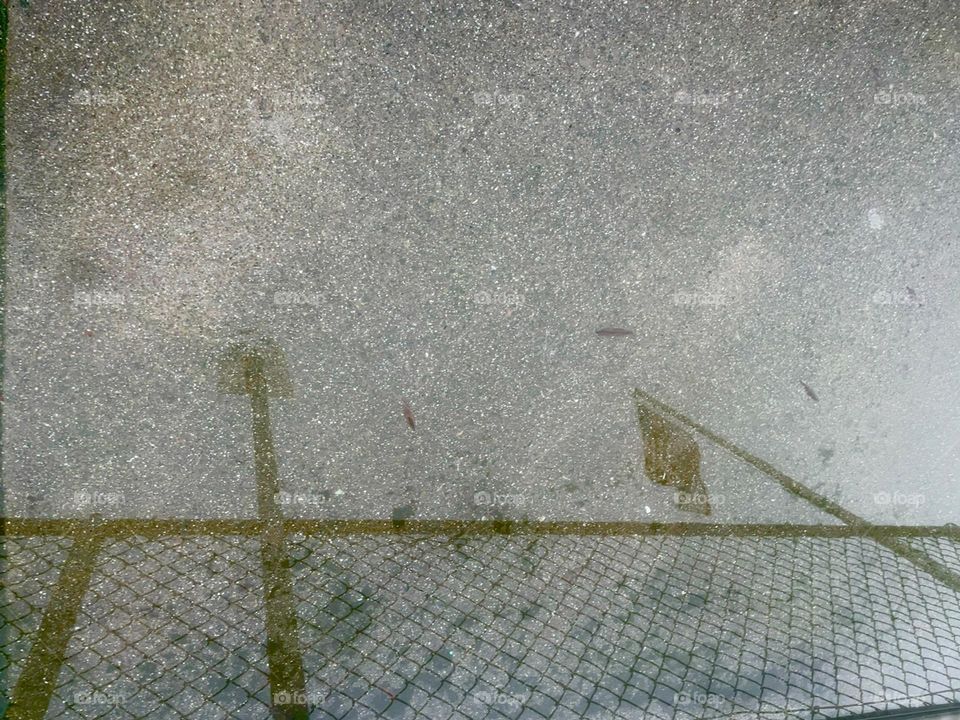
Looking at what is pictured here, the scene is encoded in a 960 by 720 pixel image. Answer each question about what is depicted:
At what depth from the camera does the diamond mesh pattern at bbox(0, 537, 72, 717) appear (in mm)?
2166

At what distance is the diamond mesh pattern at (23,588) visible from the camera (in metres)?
2.17

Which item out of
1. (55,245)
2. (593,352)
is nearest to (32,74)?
(55,245)

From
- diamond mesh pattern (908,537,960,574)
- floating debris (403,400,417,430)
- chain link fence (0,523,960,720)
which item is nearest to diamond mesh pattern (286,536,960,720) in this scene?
chain link fence (0,523,960,720)

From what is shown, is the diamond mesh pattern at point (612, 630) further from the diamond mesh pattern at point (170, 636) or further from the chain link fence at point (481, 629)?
the diamond mesh pattern at point (170, 636)

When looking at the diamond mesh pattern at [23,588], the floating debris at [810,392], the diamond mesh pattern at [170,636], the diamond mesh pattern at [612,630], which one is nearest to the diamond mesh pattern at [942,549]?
the diamond mesh pattern at [612,630]

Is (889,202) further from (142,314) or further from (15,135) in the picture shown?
(15,135)

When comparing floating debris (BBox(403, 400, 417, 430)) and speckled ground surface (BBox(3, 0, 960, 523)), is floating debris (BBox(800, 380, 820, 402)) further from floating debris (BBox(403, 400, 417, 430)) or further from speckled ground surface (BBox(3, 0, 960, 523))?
floating debris (BBox(403, 400, 417, 430))

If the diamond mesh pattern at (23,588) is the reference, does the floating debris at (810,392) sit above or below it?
above

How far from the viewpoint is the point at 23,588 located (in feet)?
7.46

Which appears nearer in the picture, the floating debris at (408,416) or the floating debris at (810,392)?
the floating debris at (408,416)

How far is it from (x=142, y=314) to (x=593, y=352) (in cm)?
174

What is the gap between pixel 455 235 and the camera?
7.96 ft

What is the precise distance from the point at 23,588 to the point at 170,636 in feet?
1.85

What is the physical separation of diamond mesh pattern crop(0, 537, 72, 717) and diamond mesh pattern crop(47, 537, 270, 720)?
145mm
